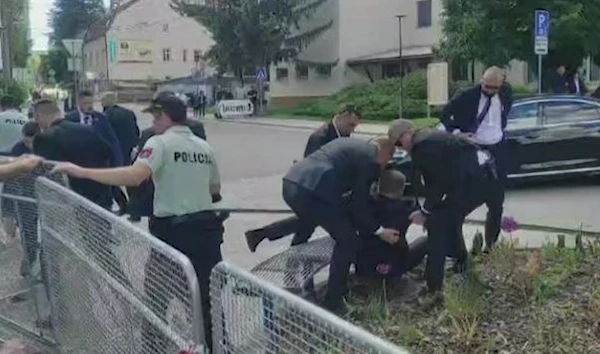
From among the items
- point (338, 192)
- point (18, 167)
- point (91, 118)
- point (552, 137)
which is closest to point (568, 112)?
point (552, 137)

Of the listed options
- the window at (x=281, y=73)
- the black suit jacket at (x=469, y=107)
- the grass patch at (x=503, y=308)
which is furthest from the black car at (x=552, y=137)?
the window at (x=281, y=73)

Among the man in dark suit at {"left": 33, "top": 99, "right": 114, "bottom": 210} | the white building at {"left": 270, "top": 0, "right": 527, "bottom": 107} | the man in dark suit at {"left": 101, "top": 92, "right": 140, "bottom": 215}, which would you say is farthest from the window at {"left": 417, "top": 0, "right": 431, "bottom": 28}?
the man in dark suit at {"left": 33, "top": 99, "right": 114, "bottom": 210}

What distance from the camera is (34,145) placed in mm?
6516

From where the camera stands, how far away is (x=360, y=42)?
46500 mm

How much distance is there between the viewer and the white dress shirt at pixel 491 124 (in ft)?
25.3

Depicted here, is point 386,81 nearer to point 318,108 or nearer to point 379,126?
point 318,108

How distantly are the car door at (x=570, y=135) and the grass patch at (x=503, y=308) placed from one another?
5.78 meters

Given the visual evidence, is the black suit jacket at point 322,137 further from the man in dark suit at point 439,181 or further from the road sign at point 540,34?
the road sign at point 540,34

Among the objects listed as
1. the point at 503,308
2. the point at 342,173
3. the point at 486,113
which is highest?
the point at 486,113

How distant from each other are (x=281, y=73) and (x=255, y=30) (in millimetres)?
7013

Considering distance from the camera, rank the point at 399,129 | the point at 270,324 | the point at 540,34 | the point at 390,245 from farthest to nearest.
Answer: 1. the point at 540,34
2. the point at 390,245
3. the point at 399,129
4. the point at 270,324

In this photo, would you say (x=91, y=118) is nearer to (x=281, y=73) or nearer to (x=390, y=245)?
(x=390, y=245)

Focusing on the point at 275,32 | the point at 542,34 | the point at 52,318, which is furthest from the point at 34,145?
the point at 275,32

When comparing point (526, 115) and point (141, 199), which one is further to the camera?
point (526, 115)
